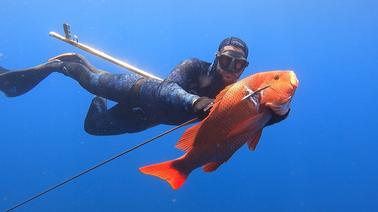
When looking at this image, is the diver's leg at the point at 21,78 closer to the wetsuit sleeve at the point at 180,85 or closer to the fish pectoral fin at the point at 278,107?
the wetsuit sleeve at the point at 180,85

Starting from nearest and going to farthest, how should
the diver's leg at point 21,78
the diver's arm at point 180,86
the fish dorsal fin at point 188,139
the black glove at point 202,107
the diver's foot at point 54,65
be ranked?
the fish dorsal fin at point 188,139, the black glove at point 202,107, the diver's arm at point 180,86, the diver's foot at point 54,65, the diver's leg at point 21,78

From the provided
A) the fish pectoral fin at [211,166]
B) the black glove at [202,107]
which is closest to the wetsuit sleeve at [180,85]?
the black glove at [202,107]

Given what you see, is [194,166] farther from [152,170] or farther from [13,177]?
[13,177]

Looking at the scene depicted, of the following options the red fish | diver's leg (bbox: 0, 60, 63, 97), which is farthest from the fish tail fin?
diver's leg (bbox: 0, 60, 63, 97)

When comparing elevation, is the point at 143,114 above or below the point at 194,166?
below

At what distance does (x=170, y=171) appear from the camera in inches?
93.6

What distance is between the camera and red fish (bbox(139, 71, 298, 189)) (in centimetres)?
185

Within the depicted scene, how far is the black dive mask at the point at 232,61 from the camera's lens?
12.0ft

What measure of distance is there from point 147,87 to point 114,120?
5.74 feet

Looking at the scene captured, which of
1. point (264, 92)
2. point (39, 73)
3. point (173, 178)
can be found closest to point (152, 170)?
point (173, 178)

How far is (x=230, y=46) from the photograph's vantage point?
3.81 meters

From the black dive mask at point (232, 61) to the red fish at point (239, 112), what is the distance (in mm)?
1648

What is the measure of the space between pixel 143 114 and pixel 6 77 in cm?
255

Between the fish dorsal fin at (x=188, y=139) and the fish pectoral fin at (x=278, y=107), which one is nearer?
the fish pectoral fin at (x=278, y=107)
